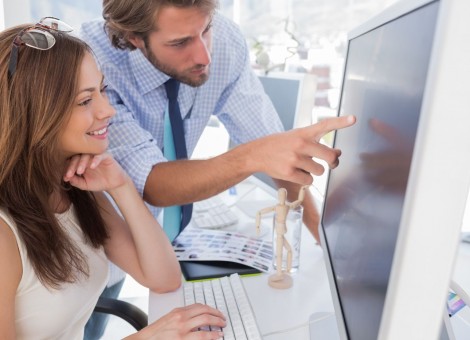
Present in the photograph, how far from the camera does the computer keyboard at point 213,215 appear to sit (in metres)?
1.40

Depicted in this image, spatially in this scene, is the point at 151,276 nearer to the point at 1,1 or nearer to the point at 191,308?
the point at 191,308

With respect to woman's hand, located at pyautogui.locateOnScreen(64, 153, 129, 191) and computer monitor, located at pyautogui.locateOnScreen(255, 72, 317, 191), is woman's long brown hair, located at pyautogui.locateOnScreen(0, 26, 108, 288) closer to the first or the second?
woman's hand, located at pyautogui.locateOnScreen(64, 153, 129, 191)

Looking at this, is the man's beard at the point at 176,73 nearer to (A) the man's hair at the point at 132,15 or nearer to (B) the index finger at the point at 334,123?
(A) the man's hair at the point at 132,15

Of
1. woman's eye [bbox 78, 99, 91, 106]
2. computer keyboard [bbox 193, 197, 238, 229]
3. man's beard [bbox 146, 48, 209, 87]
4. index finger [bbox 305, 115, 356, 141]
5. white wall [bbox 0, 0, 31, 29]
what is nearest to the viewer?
index finger [bbox 305, 115, 356, 141]

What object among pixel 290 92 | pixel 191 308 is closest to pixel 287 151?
pixel 191 308

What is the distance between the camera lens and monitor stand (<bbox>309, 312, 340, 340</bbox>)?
81cm

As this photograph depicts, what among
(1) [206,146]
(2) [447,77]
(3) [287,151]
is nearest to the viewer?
(2) [447,77]

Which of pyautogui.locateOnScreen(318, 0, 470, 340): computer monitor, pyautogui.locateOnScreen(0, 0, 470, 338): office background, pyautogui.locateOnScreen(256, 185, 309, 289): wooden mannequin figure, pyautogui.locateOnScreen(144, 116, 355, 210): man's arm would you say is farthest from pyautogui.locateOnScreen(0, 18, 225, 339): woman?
pyautogui.locateOnScreen(0, 0, 470, 338): office background

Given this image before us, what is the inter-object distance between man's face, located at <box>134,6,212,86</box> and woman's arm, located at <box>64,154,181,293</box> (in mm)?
385

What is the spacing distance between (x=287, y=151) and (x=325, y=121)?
149mm

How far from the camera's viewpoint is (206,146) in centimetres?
218

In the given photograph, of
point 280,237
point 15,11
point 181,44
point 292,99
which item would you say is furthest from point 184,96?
point 15,11

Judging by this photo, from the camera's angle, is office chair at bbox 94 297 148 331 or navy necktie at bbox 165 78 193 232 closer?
office chair at bbox 94 297 148 331

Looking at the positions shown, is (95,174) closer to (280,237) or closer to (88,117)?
(88,117)
